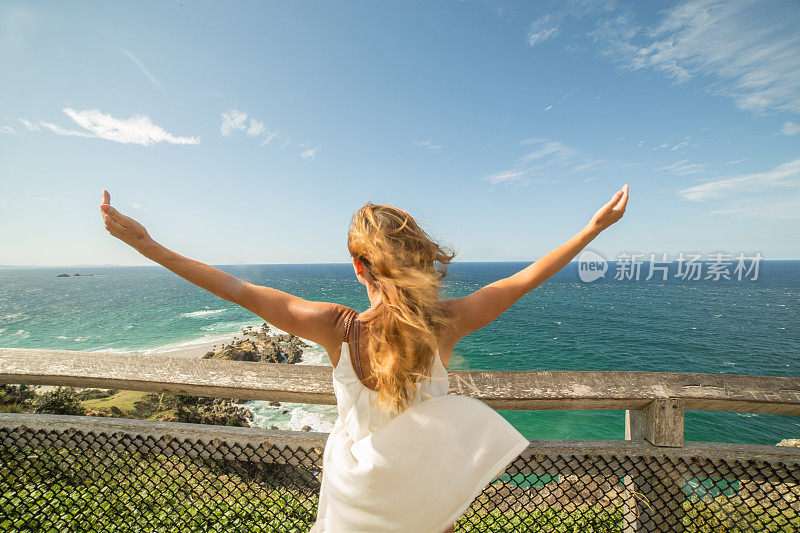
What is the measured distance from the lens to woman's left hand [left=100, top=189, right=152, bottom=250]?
129 centimetres

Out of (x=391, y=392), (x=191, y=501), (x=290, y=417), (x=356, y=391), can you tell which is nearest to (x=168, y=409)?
(x=290, y=417)

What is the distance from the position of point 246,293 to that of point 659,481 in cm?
188

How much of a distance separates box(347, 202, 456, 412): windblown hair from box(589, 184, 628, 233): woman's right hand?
2.63ft

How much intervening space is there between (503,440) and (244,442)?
3.76ft

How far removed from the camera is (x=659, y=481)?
1.51m

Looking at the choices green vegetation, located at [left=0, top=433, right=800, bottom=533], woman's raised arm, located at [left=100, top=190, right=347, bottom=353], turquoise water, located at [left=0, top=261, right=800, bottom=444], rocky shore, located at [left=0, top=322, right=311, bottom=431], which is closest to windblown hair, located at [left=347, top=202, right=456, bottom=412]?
woman's raised arm, located at [left=100, top=190, right=347, bottom=353]

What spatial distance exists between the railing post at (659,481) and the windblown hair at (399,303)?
101 cm

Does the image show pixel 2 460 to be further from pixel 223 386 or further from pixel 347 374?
pixel 347 374

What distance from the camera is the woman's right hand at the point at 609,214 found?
1.60m

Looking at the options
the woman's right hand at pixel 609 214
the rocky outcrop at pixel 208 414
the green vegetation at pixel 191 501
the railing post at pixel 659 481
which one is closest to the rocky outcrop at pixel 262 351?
the rocky outcrop at pixel 208 414

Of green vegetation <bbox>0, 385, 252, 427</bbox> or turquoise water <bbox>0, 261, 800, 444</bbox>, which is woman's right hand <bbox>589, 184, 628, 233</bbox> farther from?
green vegetation <bbox>0, 385, 252, 427</bbox>

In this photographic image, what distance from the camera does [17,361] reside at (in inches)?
68.2

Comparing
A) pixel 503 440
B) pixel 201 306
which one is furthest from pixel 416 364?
pixel 201 306

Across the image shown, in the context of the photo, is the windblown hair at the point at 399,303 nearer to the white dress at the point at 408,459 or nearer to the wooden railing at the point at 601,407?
the white dress at the point at 408,459
